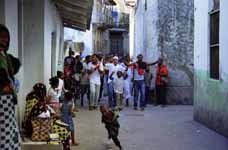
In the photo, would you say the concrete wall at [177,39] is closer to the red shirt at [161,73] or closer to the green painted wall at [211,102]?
the red shirt at [161,73]

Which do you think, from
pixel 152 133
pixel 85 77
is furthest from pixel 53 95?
pixel 85 77

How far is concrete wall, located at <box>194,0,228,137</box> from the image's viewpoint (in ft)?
35.5

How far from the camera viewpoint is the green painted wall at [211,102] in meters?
10.9

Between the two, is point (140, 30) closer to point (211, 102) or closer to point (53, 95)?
point (211, 102)

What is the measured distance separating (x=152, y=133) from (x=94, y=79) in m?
5.39

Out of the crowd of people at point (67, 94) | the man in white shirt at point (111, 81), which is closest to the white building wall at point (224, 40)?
the crowd of people at point (67, 94)

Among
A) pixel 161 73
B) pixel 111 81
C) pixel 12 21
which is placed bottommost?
pixel 111 81

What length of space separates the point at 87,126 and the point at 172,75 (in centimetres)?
681

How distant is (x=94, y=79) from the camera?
16.4m

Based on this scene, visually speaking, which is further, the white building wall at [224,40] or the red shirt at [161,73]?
the red shirt at [161,73]

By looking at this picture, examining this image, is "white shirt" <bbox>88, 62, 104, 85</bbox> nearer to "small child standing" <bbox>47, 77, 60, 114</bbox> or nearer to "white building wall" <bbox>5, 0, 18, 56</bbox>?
"small child standing" <bbox>47, 77, 60, 114</bbox>

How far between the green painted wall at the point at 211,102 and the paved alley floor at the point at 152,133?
20cm

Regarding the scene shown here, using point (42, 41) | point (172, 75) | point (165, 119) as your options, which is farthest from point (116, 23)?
point (42, 41)

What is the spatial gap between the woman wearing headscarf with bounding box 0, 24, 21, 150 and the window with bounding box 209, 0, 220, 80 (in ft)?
24.7
